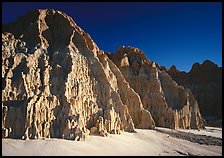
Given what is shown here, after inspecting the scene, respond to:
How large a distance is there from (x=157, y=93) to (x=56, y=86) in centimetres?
2504

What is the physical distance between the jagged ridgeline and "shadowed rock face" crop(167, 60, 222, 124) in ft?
161

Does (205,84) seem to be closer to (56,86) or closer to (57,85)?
(57,85)

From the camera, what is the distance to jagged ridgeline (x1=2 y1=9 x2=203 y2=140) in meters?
26.0

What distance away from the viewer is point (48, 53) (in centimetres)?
3403

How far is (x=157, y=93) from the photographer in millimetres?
50875

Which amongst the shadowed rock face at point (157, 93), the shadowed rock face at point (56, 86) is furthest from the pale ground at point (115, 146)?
the shadowed rock face at point (157, 93)

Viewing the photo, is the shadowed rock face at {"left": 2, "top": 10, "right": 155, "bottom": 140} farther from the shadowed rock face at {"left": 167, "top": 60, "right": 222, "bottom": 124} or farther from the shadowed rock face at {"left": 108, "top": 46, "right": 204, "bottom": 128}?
the shadowed rock face at {"left": 167, "top": 60, "right": 222, "bottom": 124}

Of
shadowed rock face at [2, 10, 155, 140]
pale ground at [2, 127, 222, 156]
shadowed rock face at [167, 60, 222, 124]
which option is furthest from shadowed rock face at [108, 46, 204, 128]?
shadowed rock face at [167, 60, 222, 124]

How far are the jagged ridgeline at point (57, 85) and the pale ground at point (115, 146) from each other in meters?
1.33

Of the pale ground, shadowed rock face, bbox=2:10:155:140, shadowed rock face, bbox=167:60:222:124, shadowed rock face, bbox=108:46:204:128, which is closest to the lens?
the pale ground

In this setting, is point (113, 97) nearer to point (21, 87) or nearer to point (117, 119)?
point (117, 119)

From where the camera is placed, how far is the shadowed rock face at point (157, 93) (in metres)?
49.3

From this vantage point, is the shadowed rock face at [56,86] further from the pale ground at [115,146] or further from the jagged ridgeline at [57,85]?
the pale ground at [115,146]

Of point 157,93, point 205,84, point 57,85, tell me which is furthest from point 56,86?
point 205,84
